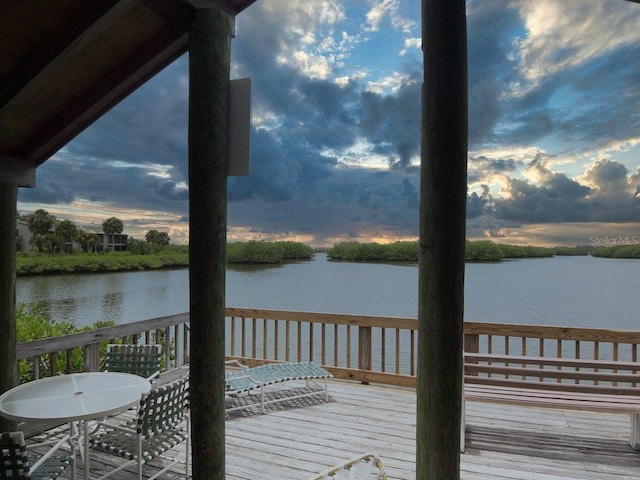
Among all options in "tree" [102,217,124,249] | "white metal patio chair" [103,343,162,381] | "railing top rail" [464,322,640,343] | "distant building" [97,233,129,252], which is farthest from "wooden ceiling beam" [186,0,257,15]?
"tree" [102,217,124,249]

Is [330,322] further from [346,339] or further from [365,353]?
[365,353]

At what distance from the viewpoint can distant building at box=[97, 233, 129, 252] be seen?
11227 mm

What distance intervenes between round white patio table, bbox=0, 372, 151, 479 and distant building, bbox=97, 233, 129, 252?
899 centimetres

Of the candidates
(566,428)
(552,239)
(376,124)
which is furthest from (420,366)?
(376,124)

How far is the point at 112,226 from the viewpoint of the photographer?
1285 centimetres

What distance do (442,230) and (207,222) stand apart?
1079 mm

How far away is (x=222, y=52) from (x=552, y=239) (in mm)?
8352

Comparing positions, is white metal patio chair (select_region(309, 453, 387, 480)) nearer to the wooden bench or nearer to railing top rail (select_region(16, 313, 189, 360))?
the wooden bench

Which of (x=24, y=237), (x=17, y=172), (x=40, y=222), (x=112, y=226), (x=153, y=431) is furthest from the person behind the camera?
(x=112, y=226)

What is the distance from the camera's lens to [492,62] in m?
13.2

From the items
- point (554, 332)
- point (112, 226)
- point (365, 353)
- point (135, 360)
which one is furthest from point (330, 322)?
point (112, 226)

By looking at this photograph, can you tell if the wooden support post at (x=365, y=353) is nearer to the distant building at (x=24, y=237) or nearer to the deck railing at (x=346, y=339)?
the deck railing at (x=346, y=339)

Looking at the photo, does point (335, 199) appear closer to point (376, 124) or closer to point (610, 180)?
point (376, 124)

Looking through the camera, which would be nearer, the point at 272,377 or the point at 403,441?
the point at 403,441
